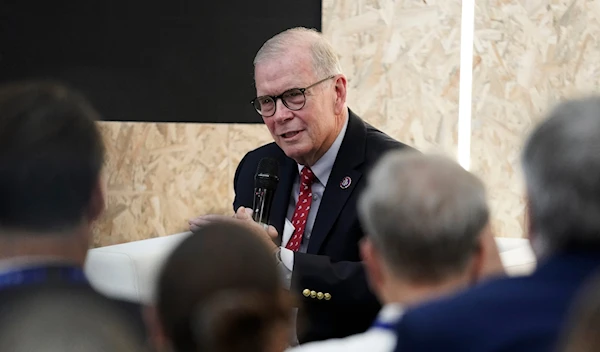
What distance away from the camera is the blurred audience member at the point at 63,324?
1098mm

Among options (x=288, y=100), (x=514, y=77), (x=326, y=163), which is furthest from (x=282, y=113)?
(x=514, y=77)

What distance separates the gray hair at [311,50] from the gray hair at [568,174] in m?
1.67

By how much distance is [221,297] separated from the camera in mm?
1069

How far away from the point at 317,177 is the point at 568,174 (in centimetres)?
161

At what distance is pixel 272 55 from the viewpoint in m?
2.96

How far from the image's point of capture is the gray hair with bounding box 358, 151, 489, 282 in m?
1.46

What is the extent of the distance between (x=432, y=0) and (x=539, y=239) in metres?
3.83

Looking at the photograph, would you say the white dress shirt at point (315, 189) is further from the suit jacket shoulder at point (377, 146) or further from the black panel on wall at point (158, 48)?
the black panel on wall at point (158, 48)

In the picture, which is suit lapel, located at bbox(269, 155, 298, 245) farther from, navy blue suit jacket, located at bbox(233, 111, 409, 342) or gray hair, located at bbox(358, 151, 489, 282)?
gray hair, located at bbox(358, 151, 489, 282)

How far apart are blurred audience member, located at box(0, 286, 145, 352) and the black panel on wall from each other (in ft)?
13.2

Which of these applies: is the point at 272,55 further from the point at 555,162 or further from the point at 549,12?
the point at 549,12

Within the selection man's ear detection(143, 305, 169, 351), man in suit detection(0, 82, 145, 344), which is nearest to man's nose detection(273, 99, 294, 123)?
man in suit detection(0, 82, 145, 344)

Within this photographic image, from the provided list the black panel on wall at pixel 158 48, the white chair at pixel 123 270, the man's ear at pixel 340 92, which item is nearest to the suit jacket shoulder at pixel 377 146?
the man's ear at pixel 340 92

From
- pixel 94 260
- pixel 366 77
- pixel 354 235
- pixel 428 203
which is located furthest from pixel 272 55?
pixel 366 77
